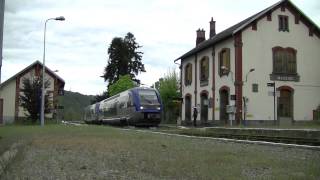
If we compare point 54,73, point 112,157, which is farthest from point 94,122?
point 112,157

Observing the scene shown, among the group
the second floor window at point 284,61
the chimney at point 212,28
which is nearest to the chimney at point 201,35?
the chimney at point 212,28

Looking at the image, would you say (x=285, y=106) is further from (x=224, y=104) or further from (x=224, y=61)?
(x=224, y=61)

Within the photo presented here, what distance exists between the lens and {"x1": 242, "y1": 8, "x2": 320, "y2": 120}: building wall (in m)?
48.4

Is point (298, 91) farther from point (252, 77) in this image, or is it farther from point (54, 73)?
point (54, 73)

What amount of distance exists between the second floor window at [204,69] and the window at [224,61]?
141 inches

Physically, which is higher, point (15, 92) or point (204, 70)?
point (204, 70)

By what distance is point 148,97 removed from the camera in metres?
39.8

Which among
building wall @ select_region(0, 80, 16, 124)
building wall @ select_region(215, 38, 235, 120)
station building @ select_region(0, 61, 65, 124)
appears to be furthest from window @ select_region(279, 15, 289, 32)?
building wall @ select_region(0, 80, 16, 124)

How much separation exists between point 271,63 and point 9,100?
3898cm

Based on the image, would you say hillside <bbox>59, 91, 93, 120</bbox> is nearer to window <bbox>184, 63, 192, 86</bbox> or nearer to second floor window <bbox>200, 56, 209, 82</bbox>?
window <bbox>184, 63, 192, 86</bbox>

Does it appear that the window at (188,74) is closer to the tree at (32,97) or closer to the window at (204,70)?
the window at (204,70)

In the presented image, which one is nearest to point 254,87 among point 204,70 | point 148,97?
point 204,70

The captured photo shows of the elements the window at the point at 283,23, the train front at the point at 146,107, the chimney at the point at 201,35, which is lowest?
the train front at the point at 146,107

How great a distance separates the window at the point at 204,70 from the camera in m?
55.4
